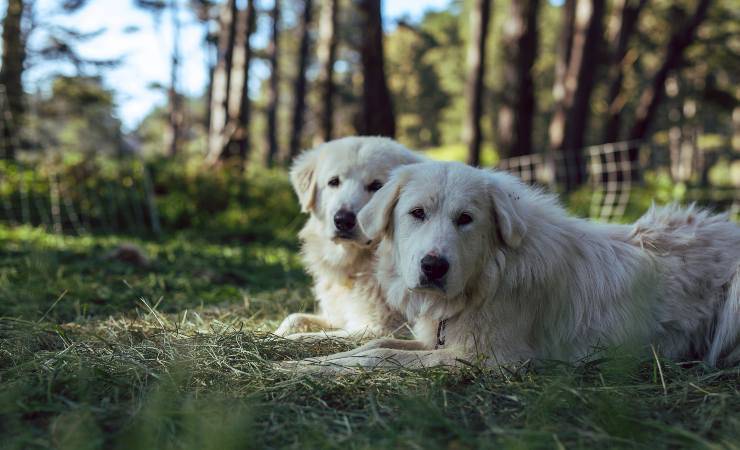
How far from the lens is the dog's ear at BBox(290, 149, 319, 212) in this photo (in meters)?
5.03

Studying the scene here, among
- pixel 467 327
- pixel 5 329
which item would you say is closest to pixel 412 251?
pixel 467 327

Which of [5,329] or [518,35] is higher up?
[518,35]

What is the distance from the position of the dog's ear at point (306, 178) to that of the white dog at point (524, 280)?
4.09ft

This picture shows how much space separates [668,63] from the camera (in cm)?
1805

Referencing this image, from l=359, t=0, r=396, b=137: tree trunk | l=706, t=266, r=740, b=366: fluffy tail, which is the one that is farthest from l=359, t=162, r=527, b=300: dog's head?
l=359, t=0, r=396, b=137: tree trunk

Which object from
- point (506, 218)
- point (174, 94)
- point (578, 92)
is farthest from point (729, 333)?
point (174, 94)

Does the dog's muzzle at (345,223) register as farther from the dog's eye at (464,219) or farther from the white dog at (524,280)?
the dog's eye at (464,219)

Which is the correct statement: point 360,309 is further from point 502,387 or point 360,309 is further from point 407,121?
point 407,121

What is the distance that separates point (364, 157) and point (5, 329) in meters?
2.53

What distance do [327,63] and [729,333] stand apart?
14495mm

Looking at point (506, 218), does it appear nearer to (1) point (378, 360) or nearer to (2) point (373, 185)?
(1) point (378, 360)

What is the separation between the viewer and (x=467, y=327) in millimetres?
3602

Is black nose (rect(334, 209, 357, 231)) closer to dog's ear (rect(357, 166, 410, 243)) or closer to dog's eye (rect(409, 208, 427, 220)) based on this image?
dog's ear (rect(357, 166, 410, 243))

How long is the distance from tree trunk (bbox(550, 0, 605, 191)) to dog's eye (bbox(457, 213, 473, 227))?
37.4 ft
